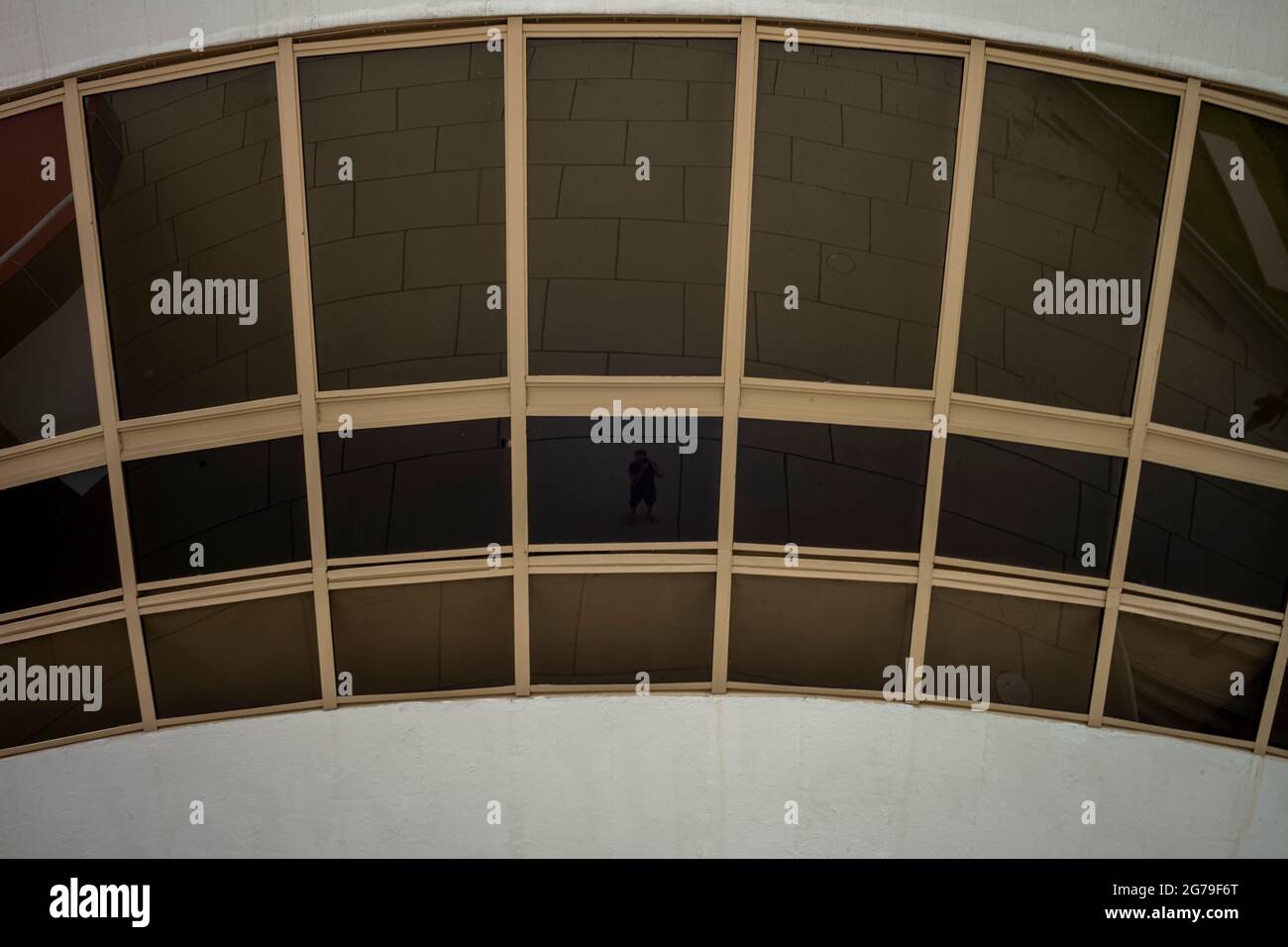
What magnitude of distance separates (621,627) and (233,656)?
3.68 meters

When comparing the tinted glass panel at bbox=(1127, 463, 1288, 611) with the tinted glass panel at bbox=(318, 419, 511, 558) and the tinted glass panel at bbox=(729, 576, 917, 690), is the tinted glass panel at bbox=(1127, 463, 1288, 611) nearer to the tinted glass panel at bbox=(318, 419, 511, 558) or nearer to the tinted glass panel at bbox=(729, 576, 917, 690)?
the tinted glass panel at bbox=(729, 576, 917, 690)

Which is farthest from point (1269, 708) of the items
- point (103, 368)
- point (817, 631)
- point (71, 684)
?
point (71, 684)

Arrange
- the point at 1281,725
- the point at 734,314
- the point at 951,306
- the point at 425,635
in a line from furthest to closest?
the point at 1281,725, the point at 425,635, the point at 734,314, the point at 951,306

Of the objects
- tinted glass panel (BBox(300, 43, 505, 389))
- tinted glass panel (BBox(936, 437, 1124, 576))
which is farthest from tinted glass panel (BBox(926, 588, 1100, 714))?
tinted glass panel (BBox(300, 43, 505, 389))

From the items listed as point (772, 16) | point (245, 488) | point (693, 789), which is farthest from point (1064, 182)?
point (245, 488)

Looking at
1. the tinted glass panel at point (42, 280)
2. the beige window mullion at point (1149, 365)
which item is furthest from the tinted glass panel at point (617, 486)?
the tinted glass panel at point (42, 280)

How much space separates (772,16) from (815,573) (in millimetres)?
4892

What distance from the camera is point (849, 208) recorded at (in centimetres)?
979

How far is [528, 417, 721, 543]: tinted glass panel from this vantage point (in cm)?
1022

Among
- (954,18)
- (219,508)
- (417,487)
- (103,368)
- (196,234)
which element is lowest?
(219,508)

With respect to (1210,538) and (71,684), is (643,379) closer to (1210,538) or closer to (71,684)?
(1210,538)

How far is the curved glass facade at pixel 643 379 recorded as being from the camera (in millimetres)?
9711

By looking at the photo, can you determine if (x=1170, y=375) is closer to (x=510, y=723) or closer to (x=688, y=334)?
(x=688, y=334)

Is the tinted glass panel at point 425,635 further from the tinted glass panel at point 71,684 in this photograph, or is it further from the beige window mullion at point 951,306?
the beige window mullion at point 951,306
